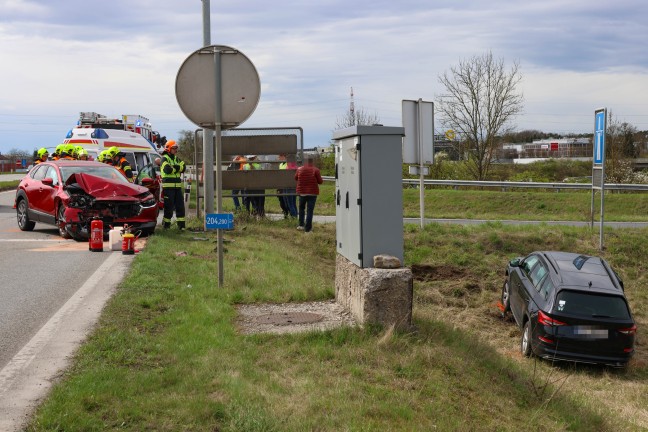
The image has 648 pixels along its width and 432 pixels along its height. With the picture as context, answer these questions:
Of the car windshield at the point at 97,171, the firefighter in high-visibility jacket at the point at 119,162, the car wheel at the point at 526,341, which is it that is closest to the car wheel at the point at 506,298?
the car wheel at the point at 526,341

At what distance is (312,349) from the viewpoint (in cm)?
663

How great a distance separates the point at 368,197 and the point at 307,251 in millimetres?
8985

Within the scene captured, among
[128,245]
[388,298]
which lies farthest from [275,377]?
[128,245]

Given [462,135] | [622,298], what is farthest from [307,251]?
[462,135]

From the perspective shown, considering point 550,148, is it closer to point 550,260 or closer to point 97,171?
point 97,171

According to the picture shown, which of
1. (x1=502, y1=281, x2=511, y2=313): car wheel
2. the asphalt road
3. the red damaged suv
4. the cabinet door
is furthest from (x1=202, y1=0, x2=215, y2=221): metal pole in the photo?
the cabinet door

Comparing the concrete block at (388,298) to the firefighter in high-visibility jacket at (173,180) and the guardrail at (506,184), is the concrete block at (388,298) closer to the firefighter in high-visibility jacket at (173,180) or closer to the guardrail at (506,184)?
the firefighter in high-visibility jacket at (173,180)

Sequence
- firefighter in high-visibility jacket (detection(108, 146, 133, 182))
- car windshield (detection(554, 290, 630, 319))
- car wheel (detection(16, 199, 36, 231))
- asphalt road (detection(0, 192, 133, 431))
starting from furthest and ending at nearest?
firefighter in high-visibility jacket (detection(108, 146, 133, 182)) < car wheel (detection(16, 199, 36, 231)) < car windshield (detection(554, 290, 630, 319)) < asphalt road (detection(0, 192, 133, 431))

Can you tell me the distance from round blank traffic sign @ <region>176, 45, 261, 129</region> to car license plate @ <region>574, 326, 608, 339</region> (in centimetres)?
635

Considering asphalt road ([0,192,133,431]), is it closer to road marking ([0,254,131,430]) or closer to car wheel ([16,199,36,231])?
road marking ([0,254,131,430])

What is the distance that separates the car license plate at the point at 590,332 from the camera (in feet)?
38.5

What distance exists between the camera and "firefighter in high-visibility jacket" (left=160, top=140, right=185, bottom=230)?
16.7 m

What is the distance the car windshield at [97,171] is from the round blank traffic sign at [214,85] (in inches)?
315

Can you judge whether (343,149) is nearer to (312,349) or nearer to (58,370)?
(312,349)
